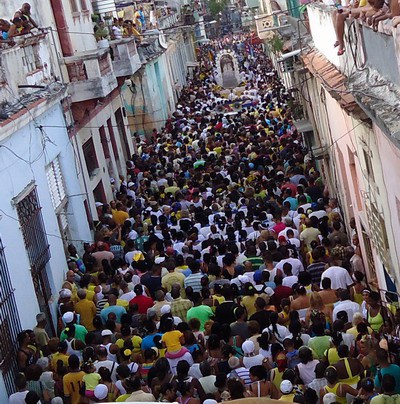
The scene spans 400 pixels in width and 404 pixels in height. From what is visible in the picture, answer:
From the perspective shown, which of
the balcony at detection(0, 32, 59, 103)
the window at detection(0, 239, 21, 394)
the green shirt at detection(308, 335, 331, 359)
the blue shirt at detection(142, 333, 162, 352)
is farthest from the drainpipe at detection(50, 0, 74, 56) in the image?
the green shirt at detection(308, 335, 331, 359)

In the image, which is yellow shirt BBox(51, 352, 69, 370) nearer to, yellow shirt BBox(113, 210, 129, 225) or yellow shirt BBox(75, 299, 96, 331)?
yellow shirt BBox(75, 299, 96, 331)

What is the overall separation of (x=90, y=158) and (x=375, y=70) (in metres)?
12.5

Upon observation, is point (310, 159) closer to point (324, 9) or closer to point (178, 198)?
point (178, 198)

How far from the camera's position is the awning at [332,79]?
1098cm

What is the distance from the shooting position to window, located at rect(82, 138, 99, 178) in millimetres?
21266

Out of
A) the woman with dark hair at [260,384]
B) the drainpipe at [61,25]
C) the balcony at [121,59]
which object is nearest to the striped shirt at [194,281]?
the woman with dark hair at [260,384]

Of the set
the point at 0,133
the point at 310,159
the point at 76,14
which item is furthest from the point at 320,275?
the point at 76,14

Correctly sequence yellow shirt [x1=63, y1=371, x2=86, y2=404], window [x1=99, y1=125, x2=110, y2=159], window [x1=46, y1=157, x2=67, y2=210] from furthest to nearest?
window [x1=99, y1=125, x2=110, y2=159] < window [x1=46, y1=157, x2=67, y2=210] < yellow shirt [x1=63, y1=371, x2=86, y2=404]

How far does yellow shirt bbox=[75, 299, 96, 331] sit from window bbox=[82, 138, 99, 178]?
316 inches

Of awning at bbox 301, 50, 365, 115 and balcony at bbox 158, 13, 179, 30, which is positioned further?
balcony at bbox 158, 13, 179, 30

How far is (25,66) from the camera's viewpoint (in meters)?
15.7

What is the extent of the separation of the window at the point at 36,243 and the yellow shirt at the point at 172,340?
3.78m

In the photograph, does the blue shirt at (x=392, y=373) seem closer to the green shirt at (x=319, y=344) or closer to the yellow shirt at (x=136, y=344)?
the green shirt at (x=319, y=344)

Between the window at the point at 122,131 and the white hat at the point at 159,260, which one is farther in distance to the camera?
the window at the point at 122,131
